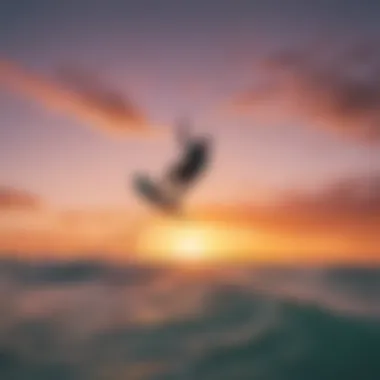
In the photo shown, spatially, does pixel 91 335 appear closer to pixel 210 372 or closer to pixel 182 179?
pixel 210 372

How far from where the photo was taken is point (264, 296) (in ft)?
20.2

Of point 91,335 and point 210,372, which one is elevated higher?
point 91,335

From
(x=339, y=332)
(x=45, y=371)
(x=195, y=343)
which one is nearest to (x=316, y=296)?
(x=339, y=332)

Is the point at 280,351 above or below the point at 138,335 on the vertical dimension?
below

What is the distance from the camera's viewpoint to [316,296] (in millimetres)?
6082

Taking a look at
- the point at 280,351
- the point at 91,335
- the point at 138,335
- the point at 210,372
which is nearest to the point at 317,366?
the point at 280,351

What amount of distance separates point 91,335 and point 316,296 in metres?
2.85

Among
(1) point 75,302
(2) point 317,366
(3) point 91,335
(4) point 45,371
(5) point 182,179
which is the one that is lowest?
(2) point 317,366

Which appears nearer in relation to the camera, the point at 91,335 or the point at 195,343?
the point at 91,335

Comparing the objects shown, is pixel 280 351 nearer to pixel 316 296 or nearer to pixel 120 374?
pixel 316 296

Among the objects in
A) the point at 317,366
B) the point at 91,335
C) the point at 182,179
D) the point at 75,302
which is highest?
the point at 182,179

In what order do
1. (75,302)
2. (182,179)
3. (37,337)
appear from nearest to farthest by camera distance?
(182,179)
(37,337)
(75,302)

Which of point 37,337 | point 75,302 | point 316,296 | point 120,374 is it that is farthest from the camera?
point 316,296

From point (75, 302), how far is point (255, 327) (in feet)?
7.90
